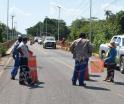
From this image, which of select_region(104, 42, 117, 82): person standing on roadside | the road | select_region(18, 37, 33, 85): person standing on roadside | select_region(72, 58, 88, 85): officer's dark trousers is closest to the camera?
the road

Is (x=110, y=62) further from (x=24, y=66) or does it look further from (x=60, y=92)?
(x=60, y=92)

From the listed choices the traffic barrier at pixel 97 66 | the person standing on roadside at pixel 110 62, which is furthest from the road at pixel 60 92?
the traffic barrier at pixel 97 66

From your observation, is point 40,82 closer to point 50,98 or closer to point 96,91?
point 96,91

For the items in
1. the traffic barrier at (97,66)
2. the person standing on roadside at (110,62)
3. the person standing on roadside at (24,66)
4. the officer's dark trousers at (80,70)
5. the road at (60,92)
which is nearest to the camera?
the road at (60,92)

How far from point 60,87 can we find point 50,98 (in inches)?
115

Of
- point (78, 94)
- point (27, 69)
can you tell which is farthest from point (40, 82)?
point (78, 94)

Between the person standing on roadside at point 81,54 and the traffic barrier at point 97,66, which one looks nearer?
the person standing on roadside at point 81,54

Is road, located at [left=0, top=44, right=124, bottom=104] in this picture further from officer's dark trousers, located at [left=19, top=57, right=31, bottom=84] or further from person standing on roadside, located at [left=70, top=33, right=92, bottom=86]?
person standing on roadside, located at [left=70, top=33, right=92, bottom=86]

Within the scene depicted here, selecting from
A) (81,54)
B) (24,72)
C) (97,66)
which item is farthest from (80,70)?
(97,66)

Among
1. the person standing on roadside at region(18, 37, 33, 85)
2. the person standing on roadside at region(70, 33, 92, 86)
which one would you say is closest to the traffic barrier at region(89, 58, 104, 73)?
the person standing on roadside at region(70, 33, 92, 86)

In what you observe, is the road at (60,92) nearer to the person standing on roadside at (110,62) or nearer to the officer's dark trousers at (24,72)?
the officer's dark trousers at (24,72)

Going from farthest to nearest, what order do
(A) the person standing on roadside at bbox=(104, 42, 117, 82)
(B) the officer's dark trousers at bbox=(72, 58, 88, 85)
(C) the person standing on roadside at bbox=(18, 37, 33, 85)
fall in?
(A) the person standing on roadside at bbox=(104, 42, 117, 82), (C) the person standing on roadside at bbox=(18, 37, 33, 85), (B) the officer's dark trousers at bbox=(72, 58, 88, 85)

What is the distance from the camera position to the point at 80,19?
146 m

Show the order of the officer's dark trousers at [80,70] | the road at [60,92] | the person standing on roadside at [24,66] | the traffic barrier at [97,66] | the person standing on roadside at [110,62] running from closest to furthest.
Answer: the road at [60,92] < the officer's dark trousers at [80,70] < the person standing on roadside at [24,66] < the person standing on roadside at [110,62] < the traffic barrier at [97,66]
